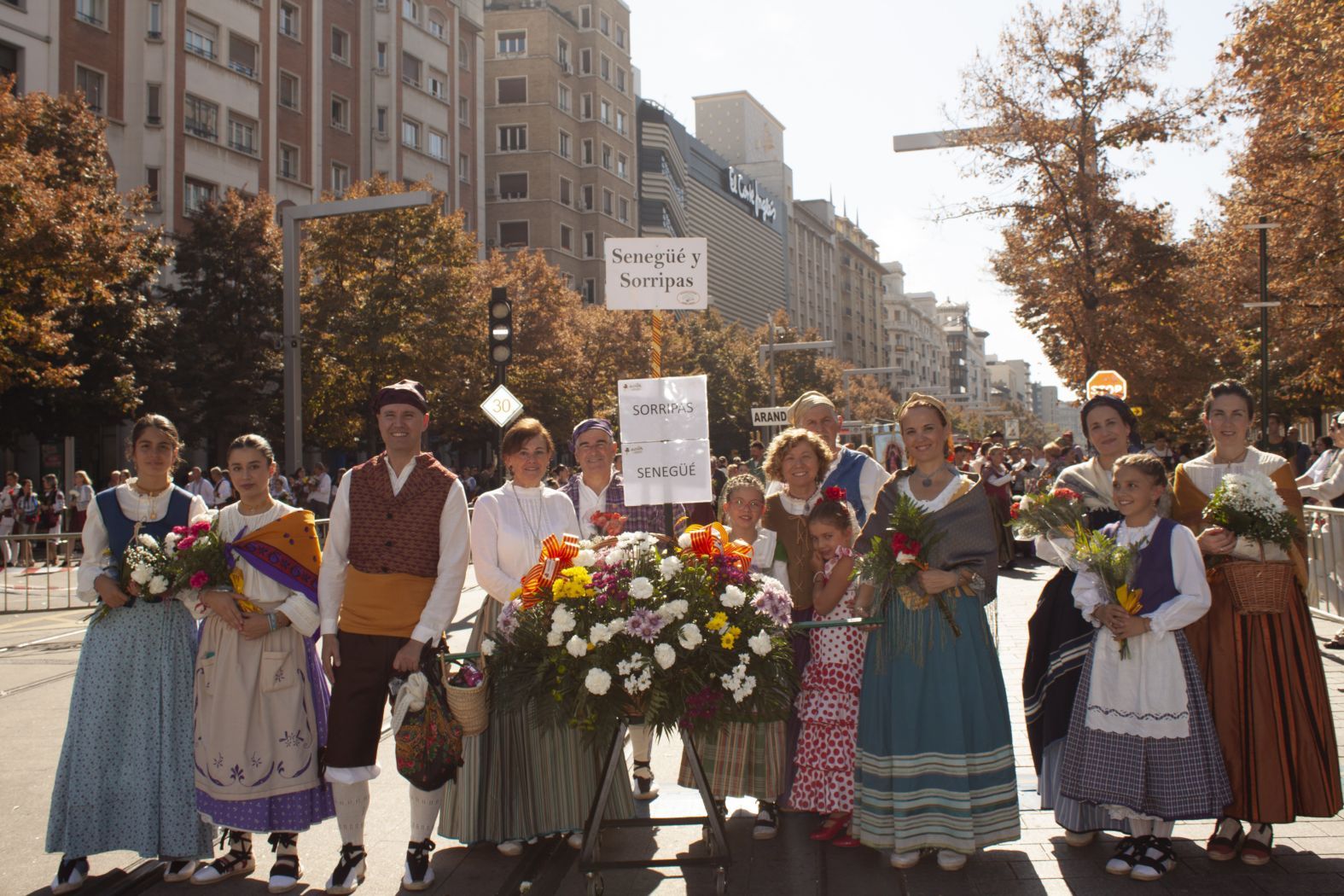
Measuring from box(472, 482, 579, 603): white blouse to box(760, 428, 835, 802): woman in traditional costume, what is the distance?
1063 millimetres

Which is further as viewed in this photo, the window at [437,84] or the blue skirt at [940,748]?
the window at [437,84]

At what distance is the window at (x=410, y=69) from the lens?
4800 cm

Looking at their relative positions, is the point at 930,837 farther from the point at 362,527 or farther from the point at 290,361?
the point at 290,361

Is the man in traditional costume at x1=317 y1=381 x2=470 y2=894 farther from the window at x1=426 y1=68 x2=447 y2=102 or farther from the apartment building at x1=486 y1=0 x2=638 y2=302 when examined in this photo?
the apartment building at x1=486 y1=0 x2=638 y2=302

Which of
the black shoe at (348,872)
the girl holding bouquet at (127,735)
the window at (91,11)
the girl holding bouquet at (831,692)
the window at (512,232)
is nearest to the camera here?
the black shoe at (348,872)

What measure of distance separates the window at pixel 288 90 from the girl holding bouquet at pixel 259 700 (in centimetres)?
3895

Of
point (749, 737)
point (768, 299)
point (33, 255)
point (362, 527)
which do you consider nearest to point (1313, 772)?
A: point (749, 737)

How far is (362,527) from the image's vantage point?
16.7 ft

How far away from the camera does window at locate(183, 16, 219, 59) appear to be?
35.7m

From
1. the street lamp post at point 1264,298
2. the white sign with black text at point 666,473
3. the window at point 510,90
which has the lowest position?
the white sign with black text at point 666,473

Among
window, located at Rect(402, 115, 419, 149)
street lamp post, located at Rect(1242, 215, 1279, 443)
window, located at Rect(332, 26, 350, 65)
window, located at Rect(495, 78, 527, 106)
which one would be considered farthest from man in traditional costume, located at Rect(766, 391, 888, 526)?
window, located at Rect(495, 78, 527, 106)

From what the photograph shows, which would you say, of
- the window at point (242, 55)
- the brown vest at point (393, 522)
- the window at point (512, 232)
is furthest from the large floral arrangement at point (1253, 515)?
the window at point (512, 232)

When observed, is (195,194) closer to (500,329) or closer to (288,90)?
(288,90)

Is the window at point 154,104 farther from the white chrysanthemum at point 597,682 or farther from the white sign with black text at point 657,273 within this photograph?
the white chrysanthemum at point 597,682
